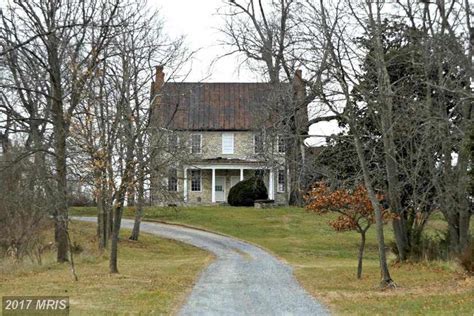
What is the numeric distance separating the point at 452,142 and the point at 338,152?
673 cm

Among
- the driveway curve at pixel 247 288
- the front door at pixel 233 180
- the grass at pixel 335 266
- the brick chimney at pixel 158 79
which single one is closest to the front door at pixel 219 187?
the front door at pixel 233 180

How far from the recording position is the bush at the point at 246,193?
1982 inches

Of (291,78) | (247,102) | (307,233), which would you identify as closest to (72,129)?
(291,78)

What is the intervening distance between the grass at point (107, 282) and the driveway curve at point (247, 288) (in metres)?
0.49

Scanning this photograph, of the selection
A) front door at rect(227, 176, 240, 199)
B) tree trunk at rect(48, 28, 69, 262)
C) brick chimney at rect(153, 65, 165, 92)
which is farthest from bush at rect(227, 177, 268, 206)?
tree trunk at rect(48, 28, 69, 262)

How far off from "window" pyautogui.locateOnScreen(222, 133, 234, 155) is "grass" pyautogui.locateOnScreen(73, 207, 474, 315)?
745 centimetres

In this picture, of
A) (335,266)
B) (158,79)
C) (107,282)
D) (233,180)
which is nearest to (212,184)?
(233,180)

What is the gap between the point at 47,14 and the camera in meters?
23.3

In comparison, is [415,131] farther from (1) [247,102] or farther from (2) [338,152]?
(1) [247,102]

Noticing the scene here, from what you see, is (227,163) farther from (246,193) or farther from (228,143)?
(246,193)

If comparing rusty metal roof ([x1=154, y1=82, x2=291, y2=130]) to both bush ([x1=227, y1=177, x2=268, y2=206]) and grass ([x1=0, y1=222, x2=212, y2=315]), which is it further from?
grass ([x1=0, y1=222, x2=212, y2=315])

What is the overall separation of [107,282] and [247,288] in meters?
3.57

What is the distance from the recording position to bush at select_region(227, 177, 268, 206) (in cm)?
5034

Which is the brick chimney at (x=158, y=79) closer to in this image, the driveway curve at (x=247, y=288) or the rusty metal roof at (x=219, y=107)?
the driveway curve at (x=247, y=288)
